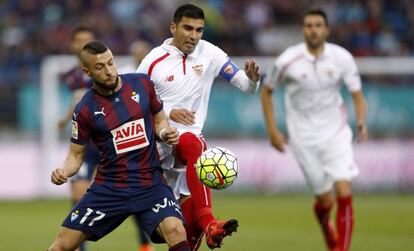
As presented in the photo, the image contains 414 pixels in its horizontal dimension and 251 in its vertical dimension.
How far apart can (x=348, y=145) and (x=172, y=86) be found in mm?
3440

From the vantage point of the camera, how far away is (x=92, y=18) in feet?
77.6

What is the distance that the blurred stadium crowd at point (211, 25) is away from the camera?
22.9 meters

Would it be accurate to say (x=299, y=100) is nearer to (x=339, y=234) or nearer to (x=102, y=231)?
(x=339, y=234)

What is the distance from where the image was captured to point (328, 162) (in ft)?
38.4

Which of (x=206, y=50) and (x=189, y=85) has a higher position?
(x=206, y=50)

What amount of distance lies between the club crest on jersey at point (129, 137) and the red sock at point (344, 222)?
356cm

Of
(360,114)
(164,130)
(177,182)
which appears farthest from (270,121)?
(164,130)

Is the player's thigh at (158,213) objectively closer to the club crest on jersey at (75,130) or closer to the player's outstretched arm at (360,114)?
the club crest on jersey at (75,130)

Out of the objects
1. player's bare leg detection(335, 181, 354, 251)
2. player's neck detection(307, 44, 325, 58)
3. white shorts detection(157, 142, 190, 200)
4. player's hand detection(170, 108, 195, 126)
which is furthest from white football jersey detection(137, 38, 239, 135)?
player's neck detection(307, 44, 325, 58)

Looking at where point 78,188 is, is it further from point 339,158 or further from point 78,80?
point 339,158

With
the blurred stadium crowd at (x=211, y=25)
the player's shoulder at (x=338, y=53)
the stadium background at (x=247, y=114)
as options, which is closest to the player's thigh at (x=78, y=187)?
the stadium background at (x=247, y=114)

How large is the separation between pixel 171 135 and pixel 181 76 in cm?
87

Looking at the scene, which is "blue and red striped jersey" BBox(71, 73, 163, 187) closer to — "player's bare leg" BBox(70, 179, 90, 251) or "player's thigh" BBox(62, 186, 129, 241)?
"player's thigh" BBox(62, 186, 129, 241)

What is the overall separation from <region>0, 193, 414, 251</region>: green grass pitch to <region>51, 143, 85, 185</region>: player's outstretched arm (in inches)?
160
